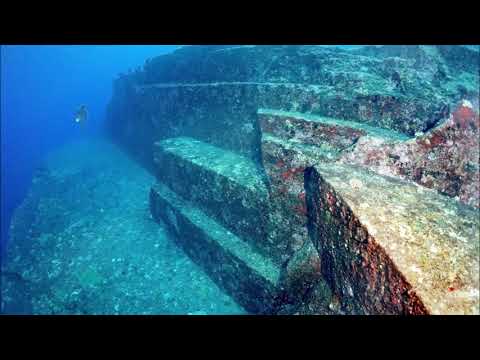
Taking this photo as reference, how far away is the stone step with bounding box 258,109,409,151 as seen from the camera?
20.0 feet

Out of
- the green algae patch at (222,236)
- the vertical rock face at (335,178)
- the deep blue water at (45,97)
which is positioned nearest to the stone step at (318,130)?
the vertical rock face at (335,178)

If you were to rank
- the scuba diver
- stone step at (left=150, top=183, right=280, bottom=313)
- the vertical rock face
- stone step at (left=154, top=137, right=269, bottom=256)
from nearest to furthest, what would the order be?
the vertical rock face
stone step at (left=150, top=183, right=280, bottom=313)
stone step at (left=154, top=137, right=269, bottom=256)
the scuba diver

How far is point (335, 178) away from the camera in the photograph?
4742mm

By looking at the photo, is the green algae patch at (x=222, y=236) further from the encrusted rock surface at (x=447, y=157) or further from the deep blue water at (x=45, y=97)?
the deep blue water at (x=45, y=97)

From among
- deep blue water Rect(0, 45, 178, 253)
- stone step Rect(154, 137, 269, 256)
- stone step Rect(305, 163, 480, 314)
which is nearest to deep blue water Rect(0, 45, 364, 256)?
deep blue water Rect(0, 45, 178, 253)

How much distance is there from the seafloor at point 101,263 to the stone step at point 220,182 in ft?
5.80

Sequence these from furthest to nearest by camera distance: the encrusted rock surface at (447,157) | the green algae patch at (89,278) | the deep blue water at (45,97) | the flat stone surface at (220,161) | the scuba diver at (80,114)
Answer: the deep blue water at (45,97), the scuba diver at (80,114), the green algae patch at (89,278), the flat stone surface at (220,161), the encrusted rock surface at (447,157)

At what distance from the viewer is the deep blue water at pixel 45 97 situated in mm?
35969

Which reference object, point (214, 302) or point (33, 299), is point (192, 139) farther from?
point (33, 299)

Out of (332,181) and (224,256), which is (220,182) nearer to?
(224,256)

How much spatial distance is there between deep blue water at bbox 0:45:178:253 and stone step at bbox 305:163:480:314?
20.0 meters

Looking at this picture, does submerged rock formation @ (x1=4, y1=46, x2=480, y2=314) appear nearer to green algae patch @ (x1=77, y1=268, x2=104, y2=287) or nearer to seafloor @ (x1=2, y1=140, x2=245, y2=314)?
seafloor @ (x1=2, y1=140, x2=245, y2=314)

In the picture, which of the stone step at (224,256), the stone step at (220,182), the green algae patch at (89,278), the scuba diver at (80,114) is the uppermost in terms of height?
the scuba diver at (80,114)

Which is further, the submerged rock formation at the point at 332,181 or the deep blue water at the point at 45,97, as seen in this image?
the deep blue water at the point at 45,97
